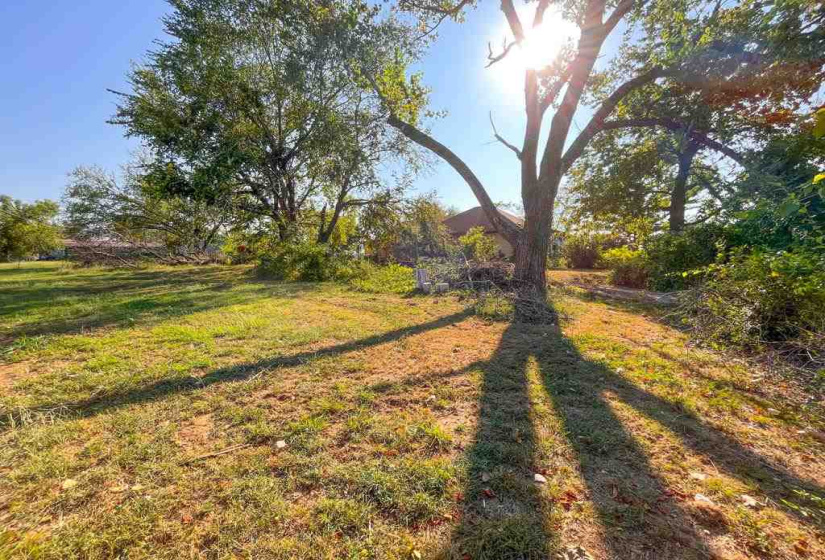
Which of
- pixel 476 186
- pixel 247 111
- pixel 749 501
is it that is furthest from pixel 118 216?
pixel 749 501

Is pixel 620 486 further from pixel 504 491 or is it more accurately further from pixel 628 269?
pixel 628 269

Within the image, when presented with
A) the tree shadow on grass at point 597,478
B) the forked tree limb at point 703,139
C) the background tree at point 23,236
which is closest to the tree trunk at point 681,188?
the forked tree limb at point 703,139

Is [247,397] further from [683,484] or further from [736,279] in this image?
[736,279]

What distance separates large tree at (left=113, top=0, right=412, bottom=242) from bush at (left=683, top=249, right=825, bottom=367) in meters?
7.84

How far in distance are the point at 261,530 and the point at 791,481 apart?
2881 mm

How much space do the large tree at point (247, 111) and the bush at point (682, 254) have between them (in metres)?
8.54

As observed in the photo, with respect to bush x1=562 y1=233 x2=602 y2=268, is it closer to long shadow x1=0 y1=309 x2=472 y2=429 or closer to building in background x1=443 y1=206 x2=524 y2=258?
building in background x1=443 y1=206 x2=524 y2=258

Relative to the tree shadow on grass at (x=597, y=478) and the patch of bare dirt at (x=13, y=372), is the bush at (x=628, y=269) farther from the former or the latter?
the patch of bare dirt at (x=13, y=372)

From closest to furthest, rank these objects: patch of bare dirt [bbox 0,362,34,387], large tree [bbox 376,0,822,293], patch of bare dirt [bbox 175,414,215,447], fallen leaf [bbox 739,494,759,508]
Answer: fallen leaf [bbox 739,494,759,508]
patch of bare dirt [bbox 175,414,215,447]
patch of bare dirt [bbox 0,362,34,387]
large tree [bbox 376,0,822,293]

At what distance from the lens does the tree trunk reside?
31.9 feet

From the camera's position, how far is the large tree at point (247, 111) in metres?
8.83

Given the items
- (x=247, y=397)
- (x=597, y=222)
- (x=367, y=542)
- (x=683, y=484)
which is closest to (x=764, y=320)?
(x=683, y=484)

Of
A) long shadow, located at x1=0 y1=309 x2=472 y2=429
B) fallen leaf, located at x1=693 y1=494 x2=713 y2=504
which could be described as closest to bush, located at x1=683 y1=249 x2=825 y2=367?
fallen leaf, located at x1=693 y1=494 x2=713 y2=504

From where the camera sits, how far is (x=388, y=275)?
978 cm
